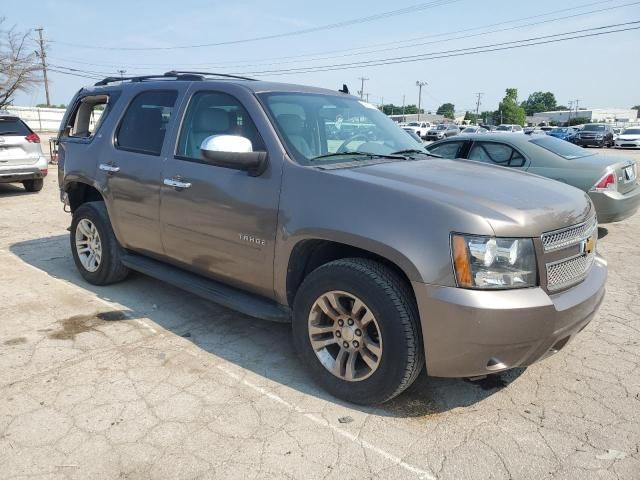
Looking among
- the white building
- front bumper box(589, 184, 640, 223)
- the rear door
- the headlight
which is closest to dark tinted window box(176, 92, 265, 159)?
the headlight

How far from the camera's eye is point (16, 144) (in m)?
10.2

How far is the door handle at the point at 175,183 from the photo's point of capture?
3840 mm

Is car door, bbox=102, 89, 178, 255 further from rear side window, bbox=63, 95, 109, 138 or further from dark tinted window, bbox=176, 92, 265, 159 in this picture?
rear side window, bbox=63, 95, 109, 138

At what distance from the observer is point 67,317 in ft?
14.2

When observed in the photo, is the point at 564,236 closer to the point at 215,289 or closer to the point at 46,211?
the point at 215,289

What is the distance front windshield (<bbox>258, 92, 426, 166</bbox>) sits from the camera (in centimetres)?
349

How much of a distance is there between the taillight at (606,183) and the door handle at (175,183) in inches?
212

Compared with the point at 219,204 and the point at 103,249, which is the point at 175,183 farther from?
the point at 103,249

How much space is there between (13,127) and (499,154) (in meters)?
9.01

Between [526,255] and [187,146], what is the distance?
2563 mm

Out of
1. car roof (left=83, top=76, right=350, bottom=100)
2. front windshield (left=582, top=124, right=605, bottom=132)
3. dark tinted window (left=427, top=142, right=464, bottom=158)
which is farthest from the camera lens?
front windshield (left=582, top=124, right=605, bottom=132)

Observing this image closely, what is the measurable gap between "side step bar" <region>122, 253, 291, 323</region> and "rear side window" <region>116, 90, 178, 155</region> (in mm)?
→ 953

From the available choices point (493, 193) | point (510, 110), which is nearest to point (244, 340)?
point (493, 193)

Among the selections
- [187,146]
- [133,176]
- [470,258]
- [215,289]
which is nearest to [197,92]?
[187,146]
